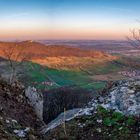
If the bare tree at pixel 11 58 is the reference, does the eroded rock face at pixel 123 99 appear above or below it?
above

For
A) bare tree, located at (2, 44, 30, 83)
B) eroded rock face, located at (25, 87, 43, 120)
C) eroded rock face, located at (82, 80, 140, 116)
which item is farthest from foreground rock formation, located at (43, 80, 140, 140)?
bare tree, located at (2, 44, 30, 83)

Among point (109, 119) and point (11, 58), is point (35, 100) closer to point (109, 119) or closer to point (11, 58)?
point (109, 119)

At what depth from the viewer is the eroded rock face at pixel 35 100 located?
19903 mm

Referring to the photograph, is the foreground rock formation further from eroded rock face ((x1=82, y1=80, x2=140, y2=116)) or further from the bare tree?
the bare tree

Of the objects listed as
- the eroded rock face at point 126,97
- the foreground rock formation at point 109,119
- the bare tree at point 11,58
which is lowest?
the bare tree at point 11,58

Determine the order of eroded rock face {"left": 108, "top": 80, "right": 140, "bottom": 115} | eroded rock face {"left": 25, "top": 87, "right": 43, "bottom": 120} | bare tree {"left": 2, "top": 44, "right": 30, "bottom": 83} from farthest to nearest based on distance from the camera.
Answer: bare tree {"left": 2, "top": 44, "right": 30, "bottom": 83} < eroded rock face {"left": 25, "top": 87, "right": 43, "bottom": 120} < eroded rock face {"left": 108, "top": 80, "right": 140, "bottom": 115}

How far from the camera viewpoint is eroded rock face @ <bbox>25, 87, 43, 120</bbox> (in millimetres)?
19903

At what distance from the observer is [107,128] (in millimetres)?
13445

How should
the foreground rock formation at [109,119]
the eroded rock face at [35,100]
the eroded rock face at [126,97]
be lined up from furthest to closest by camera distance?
the eroded rock face at [35,100] < the eroded rock face at [126,97] < the foreground rock formation at [109,119]

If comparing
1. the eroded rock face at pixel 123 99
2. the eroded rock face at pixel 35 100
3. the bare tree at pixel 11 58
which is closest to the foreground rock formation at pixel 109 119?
the eroded rock face at pixel 123 99

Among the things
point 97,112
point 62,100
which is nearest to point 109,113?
point 97,112

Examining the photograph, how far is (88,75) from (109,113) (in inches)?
6972

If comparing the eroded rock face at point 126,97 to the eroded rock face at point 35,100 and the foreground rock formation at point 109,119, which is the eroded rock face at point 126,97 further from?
the eroded rock face at point 35,100

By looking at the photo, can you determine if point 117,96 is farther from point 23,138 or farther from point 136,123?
point 23,138
